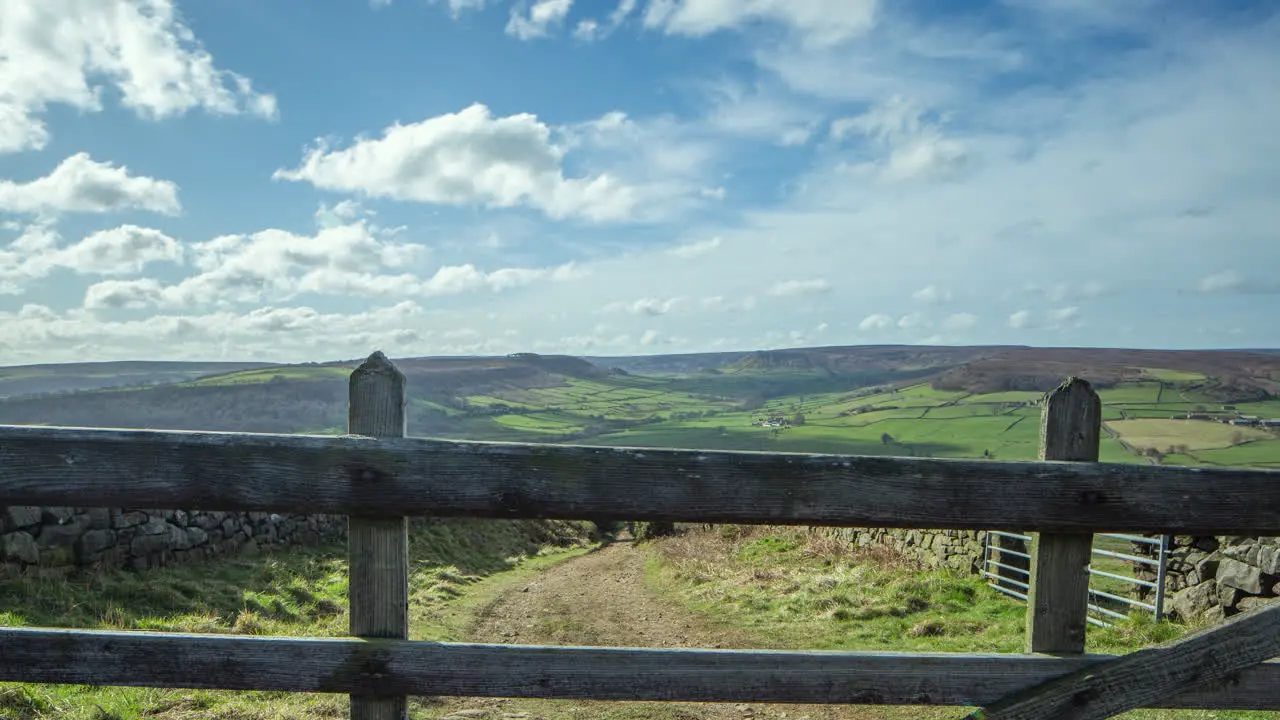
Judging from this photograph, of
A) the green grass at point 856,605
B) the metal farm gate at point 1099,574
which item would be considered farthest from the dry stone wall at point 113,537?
the metal farm gate at point 1099,574

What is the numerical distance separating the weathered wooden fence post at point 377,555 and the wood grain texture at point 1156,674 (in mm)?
2279

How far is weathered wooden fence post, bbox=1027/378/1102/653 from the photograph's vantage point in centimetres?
288

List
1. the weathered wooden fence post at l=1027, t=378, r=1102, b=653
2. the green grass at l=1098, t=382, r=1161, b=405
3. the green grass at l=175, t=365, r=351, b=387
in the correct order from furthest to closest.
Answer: the green grass at l=175, t=365, r=351, b=387 → the green grass at l=1098, t=382, r=1161, b=405 → the weathered wooden fence post at l=1027, t=378, r=1102, b=653

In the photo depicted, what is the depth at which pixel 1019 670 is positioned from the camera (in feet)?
9.26

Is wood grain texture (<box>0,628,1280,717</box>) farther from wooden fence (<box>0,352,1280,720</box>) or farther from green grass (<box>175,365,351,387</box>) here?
green grass (<box>175,365,351,387</box>)

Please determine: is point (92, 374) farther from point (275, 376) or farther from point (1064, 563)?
point (1064, 563)

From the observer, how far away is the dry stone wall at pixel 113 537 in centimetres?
906

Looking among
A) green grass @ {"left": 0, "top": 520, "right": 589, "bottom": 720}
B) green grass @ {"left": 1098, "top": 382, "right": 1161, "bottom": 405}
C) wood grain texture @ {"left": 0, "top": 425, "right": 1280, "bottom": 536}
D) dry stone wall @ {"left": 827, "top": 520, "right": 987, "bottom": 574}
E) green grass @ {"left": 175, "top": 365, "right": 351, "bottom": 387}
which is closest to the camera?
wood grain texture @ {"left": 0, "top": 425, "right": 1280, "bottom": 536}

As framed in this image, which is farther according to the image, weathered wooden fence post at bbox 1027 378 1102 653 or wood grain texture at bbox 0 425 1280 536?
weathered wooden fence post at bbox 1027 378 1102 653

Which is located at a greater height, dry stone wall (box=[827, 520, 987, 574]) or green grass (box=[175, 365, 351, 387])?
dry stone wall (box=[827, 520, 987, 574])

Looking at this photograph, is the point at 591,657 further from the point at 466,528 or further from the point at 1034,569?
the point at 466,528

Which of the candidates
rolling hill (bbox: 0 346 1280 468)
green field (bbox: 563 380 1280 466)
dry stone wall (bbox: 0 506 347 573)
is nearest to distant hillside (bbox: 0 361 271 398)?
rolling hill (bbox: 0 346 1280 468)

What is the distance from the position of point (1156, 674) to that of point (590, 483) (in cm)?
232

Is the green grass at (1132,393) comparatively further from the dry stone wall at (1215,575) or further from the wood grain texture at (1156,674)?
the wood grain texture at (1156,674)
